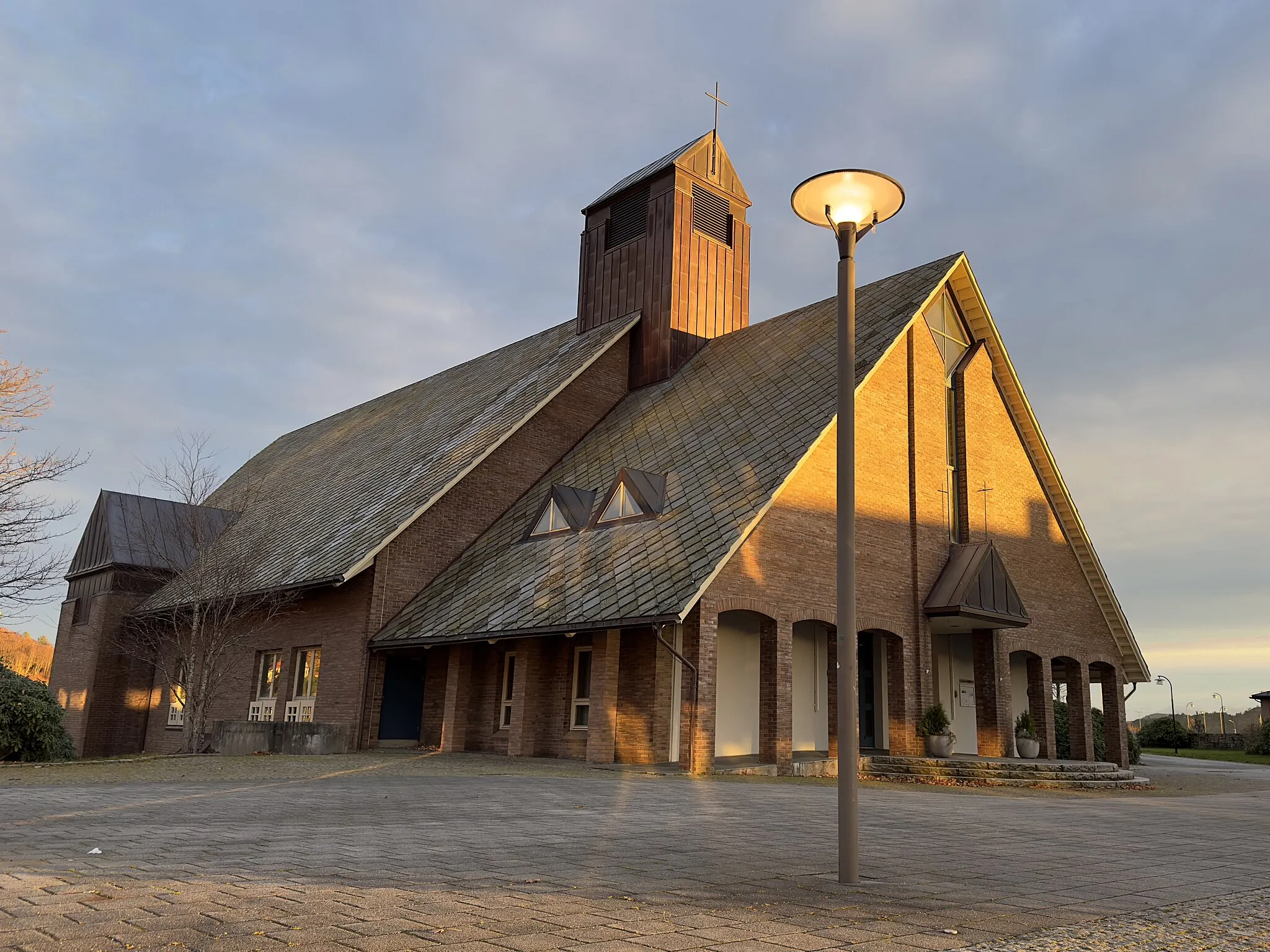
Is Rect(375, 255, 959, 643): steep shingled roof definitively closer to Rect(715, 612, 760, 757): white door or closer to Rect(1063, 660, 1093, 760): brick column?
Rect(715, 612, 760, 757): white door

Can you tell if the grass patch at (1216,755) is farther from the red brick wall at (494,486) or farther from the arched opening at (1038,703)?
the red brick wall at (494,486)

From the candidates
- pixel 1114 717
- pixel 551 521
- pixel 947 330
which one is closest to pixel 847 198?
pixel 551 521

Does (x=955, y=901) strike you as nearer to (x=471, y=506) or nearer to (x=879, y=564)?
(x=879, y=564)

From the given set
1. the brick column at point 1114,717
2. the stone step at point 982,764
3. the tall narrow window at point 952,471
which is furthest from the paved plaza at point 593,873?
the brick column at point 1114,717

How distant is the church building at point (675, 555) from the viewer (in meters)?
Answer: 18.7

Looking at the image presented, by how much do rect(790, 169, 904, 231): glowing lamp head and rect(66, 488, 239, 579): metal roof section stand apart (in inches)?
1023

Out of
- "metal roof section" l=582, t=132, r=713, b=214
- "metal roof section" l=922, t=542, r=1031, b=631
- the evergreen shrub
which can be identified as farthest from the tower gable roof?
the evergreen shrub

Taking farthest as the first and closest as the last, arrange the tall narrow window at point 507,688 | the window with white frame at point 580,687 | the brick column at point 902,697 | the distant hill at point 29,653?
the distant hill at point 29,653, the tall narrow window at point 507,688, the brick column at point 902,697, the window with white frame at point 580,687

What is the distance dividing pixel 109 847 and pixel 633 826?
4305 mm

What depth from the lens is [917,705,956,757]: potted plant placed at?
2033 cm

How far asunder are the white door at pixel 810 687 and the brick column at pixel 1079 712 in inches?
288

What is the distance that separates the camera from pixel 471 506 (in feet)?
79.7

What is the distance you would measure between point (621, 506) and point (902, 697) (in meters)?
6.97

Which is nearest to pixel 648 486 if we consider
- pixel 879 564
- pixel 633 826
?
pixel 879 564
